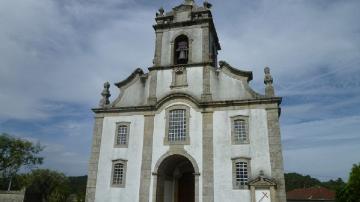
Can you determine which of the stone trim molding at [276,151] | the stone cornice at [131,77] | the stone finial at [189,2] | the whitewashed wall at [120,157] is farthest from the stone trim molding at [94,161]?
the stone trim molding at [276,151]

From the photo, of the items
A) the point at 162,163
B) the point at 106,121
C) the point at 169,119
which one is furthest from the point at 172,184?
the point at 106,121

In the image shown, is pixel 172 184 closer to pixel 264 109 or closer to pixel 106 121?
pixel 106 121

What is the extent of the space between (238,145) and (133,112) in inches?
257

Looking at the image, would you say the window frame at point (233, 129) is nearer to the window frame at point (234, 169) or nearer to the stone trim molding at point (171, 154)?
the window frame at point (234, 169)

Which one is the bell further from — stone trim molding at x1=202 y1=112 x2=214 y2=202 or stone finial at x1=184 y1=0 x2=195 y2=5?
stone trim molding at x1=202 y1=112 x2=214 y2=202

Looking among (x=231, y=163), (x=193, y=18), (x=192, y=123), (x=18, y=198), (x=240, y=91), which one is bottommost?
(x=18, y=198)

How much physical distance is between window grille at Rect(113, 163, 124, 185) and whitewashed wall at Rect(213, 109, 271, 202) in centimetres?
528

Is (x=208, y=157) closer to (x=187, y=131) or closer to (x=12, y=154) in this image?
(x=187, y=131)


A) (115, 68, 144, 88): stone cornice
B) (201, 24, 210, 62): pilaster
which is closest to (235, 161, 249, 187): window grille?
(201, 24, 210, 62): pilaster

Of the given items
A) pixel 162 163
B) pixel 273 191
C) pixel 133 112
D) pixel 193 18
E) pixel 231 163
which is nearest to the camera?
A: pixel 273 191

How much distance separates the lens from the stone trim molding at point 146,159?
664 inches

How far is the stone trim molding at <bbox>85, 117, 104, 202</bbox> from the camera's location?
1759cm

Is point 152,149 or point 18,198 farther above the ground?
point 152,149

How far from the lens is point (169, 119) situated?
18.1 metres
